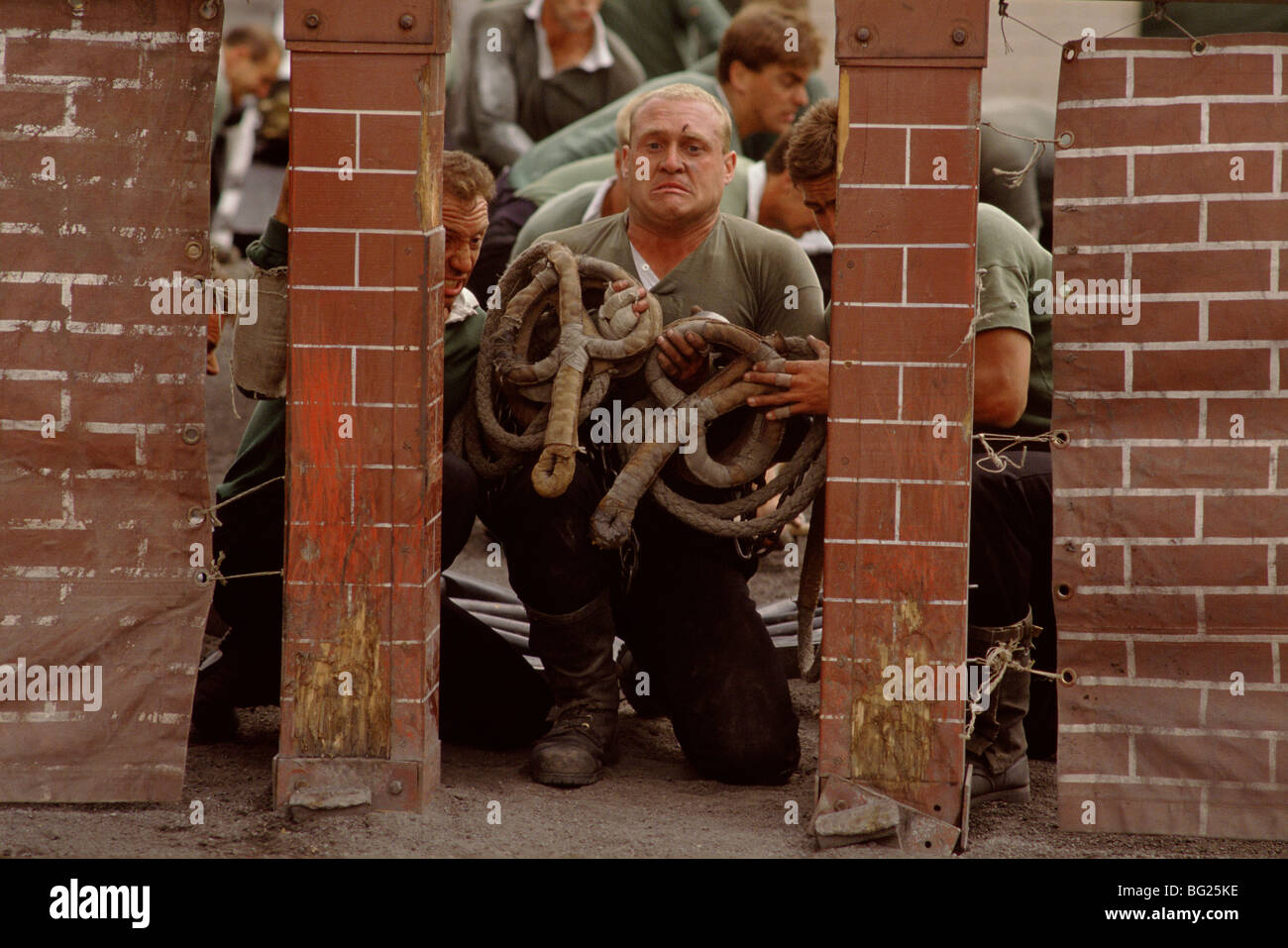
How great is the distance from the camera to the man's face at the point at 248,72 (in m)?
10.9

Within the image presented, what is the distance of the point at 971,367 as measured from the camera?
11.8ft

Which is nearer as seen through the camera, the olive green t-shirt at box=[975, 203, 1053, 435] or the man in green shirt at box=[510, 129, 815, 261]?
the olive green t-shirt at box=[975, 203, 1053, 435]

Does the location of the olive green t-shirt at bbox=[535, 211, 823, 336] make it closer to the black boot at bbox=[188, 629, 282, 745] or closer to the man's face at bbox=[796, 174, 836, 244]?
the man's face at bbox=[796, 174, 836, 244]

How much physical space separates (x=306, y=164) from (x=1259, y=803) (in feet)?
8.56

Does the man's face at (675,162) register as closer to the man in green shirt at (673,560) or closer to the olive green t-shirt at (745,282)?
the man in green shirt at (673,560)

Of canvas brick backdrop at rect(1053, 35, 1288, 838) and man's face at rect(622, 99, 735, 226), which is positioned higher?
man's face at rect(622, 99, 735, 226)

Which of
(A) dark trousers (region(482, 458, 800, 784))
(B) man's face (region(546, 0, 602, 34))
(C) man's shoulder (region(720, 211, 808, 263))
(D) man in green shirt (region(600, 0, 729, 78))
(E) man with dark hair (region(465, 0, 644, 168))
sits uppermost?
(D) man in green shirt (region(600, 0, 729, 78))

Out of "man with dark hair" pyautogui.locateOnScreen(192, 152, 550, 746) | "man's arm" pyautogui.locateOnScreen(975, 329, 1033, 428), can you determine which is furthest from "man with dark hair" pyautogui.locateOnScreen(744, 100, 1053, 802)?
"man with dark hair" pyautogui.locateOnScreen(192, 152, 550, 746)

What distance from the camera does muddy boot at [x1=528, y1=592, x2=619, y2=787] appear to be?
4.17 metres

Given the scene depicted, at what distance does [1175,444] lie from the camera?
3695mm

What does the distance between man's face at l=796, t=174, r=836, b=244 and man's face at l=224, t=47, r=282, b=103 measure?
726 centimetres

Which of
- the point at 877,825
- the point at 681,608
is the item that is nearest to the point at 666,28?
the point at 681,608

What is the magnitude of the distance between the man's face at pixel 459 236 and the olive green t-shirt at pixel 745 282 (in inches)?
11.5

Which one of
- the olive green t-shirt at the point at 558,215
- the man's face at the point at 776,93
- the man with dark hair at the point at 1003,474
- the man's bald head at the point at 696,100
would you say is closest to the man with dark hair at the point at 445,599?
the man's bald head at the point at 696,100
